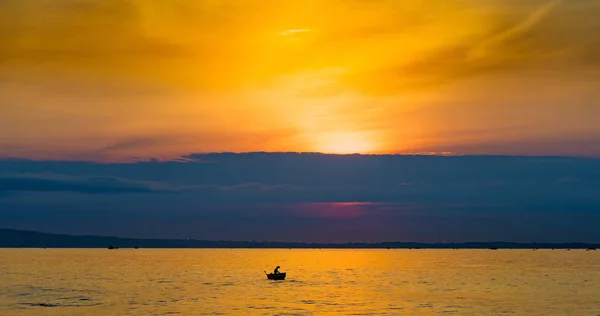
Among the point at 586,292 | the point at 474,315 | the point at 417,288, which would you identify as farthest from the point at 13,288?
the point at 586,292

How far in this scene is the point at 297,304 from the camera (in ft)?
375

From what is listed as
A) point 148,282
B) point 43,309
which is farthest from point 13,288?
point 43,309

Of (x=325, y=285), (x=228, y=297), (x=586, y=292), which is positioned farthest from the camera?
(x=325, y=285)

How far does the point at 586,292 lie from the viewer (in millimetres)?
141375

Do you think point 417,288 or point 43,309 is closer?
point 43,309

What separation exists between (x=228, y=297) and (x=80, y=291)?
30057 millimetres

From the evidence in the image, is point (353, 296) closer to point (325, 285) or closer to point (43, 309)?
point (325, 285)

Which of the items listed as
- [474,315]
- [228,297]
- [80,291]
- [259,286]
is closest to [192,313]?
[228,297]

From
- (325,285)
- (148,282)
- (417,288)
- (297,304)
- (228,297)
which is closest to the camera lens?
(297,304)

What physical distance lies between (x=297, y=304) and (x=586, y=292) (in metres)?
56.8

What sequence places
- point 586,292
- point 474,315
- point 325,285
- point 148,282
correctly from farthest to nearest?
point 148,282, point 325,285, point 586,292, point 474,315

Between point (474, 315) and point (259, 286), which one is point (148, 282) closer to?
point (259, 286)

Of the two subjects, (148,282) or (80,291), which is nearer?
(80,291)

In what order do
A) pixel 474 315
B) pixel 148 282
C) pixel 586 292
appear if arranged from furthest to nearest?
pixel 148 282
pixel 586 292
pixel 474 315
